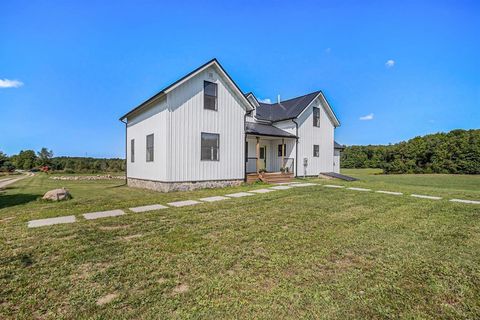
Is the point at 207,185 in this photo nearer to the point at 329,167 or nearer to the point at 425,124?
the point at 329,167

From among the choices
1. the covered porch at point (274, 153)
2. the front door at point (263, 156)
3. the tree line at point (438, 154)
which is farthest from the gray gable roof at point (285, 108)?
the tree line at point (438, 154)

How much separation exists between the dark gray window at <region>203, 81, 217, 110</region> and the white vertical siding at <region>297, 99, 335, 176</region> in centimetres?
728

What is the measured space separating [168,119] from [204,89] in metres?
2.37

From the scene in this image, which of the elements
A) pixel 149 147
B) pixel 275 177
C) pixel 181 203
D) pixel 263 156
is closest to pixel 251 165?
pixel 263 156

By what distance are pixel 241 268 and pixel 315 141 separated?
633 inches

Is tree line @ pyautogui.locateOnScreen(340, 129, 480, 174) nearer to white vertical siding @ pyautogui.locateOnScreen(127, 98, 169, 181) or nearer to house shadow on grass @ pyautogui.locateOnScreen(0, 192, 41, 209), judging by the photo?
white vertical siding @ pyautogui.locateOnScreen(127, 98, 169, 181)

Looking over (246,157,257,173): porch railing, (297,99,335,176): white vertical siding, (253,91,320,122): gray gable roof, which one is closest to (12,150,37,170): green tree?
(253,91,320,122): gray gable roof

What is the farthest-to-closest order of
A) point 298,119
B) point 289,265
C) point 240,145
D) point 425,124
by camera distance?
point 425,124, point 298,119, point 240,145, point 289,265

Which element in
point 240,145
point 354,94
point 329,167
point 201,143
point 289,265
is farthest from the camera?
point 354,94

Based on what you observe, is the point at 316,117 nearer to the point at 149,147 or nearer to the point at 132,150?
the point at 149,147

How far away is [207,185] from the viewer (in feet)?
36.7

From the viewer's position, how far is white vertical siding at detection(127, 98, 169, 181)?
10421mm

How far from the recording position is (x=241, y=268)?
2826mm

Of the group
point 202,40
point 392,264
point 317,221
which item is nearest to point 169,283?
point 392,264
